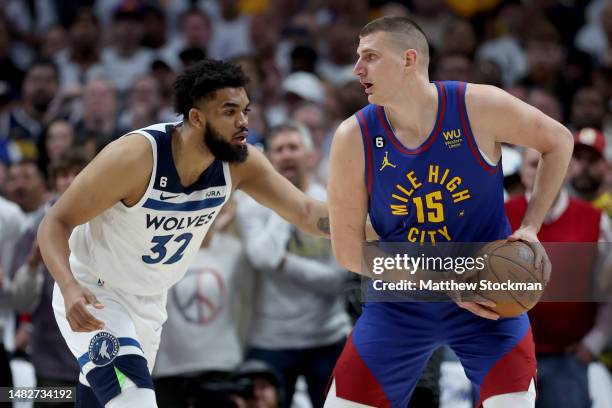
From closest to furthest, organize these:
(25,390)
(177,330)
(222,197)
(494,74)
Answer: (222,197) → (25,390) → (177,330) → (494,74)

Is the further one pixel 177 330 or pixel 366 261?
pixel 177 330

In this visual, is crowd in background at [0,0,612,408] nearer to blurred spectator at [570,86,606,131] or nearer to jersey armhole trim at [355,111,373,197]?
blurred spectator at [570,86,606,131]

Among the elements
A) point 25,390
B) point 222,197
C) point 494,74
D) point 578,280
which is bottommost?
point 25,390

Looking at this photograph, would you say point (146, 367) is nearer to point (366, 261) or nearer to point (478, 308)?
point (366, 261)

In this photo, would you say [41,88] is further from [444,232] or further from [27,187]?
[444,232]

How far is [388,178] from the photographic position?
4957 millimetres

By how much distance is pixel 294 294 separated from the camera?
24.8ft

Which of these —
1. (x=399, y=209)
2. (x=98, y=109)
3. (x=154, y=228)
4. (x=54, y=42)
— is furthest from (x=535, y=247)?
(x=54, y=42)

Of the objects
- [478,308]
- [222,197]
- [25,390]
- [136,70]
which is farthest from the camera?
[136,70]

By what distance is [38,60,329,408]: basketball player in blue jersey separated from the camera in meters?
5.02

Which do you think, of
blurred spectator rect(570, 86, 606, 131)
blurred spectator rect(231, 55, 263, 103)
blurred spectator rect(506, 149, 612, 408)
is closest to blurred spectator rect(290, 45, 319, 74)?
blurred spectator rect(231, 55, 263, 103)

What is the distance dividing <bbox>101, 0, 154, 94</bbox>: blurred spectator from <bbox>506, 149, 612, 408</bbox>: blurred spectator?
5.49 metres

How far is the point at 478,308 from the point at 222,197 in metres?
1.46

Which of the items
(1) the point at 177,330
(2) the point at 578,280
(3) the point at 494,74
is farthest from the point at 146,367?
(3) the point at 494,74
